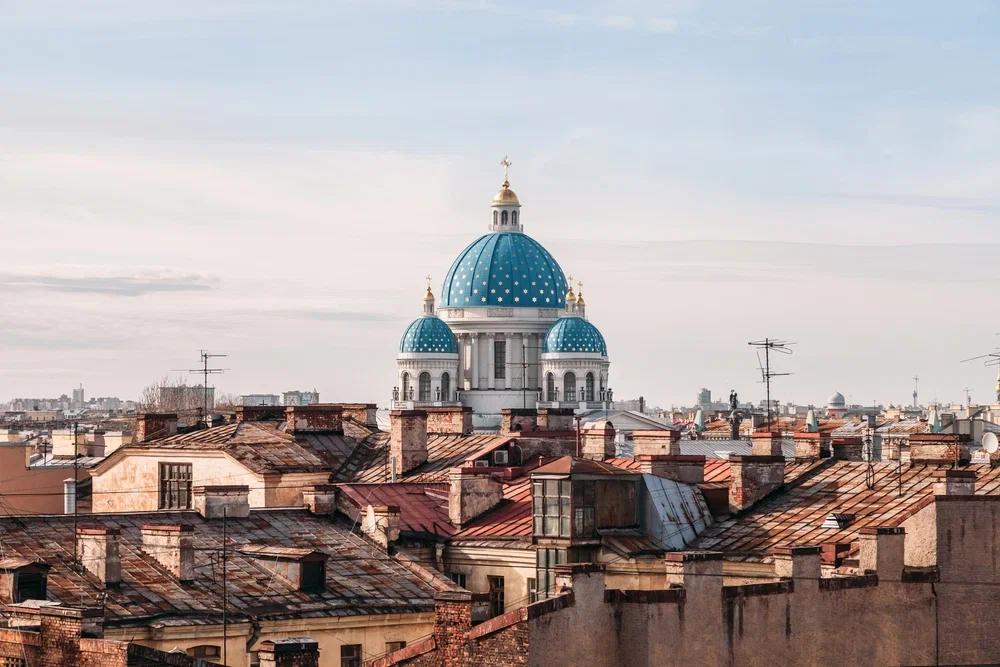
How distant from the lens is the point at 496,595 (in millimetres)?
32344

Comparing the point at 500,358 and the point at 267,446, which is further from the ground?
the point at 500,358

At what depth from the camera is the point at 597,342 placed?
12250 centimetres

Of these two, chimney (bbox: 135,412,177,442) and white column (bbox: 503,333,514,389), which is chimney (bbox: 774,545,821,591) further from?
white column (bbox: 503,333,514,389)

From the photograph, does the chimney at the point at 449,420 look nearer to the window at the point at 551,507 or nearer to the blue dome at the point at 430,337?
the window at the point at 551,507

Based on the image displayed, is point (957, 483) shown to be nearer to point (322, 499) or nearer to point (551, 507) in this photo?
point (551, 507)

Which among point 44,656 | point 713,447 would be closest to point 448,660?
point 44,656

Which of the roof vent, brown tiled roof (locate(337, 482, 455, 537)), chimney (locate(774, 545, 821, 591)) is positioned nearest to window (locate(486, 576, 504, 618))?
brown tiled roof (locate(337, 482, 455, 537))

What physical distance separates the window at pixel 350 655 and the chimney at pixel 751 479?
7813 millimetres

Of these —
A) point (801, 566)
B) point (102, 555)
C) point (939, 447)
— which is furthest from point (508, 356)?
point (801, 566)

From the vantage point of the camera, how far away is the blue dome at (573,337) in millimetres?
121000

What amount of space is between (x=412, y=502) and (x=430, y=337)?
→ 3435 inches

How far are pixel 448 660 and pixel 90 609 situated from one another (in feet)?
13.1

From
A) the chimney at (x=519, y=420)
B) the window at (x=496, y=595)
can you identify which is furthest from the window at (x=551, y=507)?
the chimney at (x=519, y=420)

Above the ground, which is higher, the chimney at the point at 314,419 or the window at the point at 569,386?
the window at the point at 569,386
